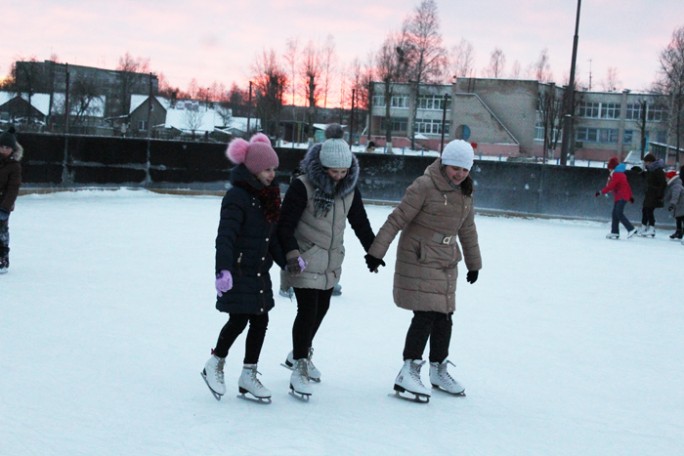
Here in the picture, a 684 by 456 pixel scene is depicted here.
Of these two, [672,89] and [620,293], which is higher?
[672,89]

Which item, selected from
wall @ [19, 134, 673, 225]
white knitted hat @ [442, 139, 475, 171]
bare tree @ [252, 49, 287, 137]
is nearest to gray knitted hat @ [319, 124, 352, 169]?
white knitted hat @ [442, 139, 475, 171]

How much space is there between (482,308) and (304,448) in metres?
4.15

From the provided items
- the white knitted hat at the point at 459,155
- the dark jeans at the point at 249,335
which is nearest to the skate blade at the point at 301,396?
the dark jeans at the point at 249,335

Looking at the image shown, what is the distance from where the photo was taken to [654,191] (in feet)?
51.9

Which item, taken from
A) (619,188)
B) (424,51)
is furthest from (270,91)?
(619,188)

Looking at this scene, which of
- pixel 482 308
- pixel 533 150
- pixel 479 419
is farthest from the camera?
pixel 533 150

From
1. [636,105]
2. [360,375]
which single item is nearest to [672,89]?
[636,105]

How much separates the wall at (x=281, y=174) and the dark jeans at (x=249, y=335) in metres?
13.7

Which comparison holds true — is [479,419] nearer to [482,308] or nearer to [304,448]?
[304,448]

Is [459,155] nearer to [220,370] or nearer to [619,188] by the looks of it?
[220,370]

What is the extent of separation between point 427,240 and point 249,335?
1.05 metres

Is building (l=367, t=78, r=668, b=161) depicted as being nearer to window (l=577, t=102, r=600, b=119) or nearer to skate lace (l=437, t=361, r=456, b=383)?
window (l=577, t=102, r=600, b=119)

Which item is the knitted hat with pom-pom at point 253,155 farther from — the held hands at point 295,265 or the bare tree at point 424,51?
the bare tree at point 424,51

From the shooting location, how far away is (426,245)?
15.1 ft
